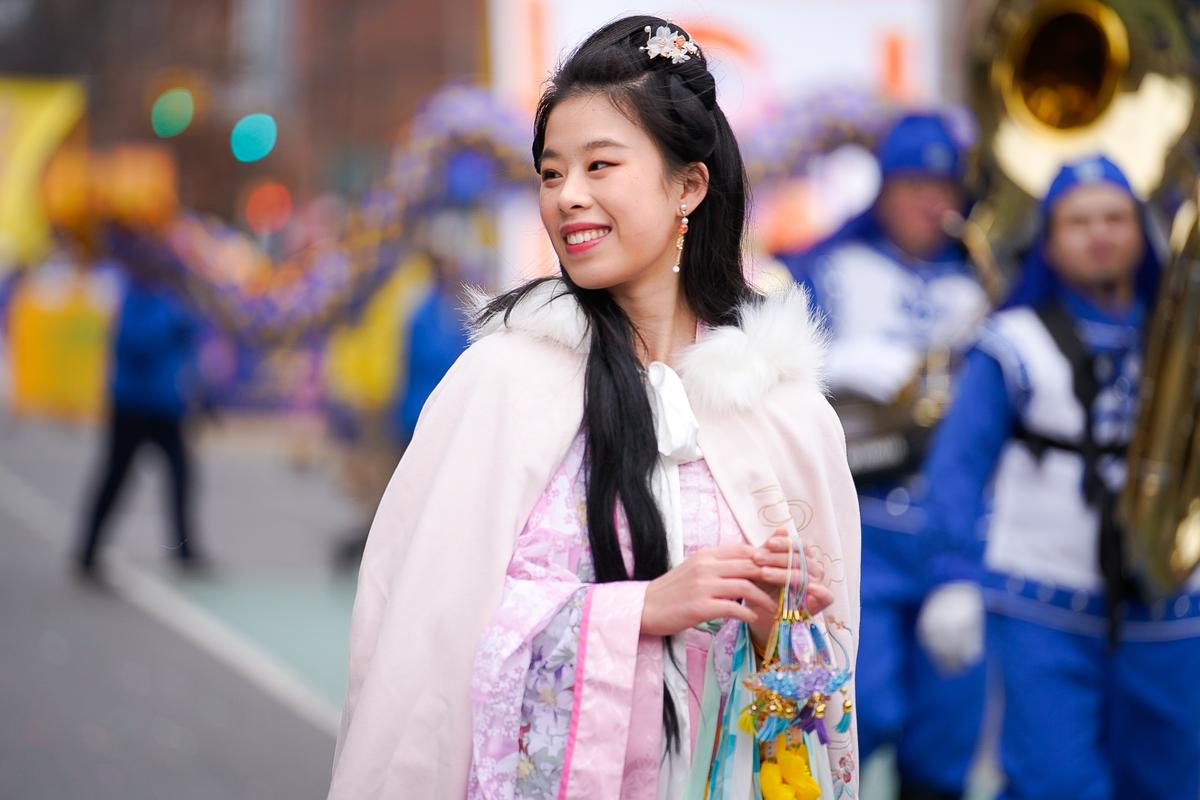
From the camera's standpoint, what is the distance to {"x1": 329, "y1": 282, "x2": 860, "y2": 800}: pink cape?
2479 mm

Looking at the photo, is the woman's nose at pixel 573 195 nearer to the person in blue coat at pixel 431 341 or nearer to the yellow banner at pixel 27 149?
the person in blue coat at pixel 431 341

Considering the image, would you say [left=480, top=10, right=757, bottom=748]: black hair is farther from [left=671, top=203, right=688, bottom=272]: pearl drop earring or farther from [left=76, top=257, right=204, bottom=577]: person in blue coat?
[left=76, top=257, right=204, bottom=577]: person in blue coat

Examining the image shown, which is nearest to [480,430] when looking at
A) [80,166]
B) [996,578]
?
[996,578]

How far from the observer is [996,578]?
14.9 feet

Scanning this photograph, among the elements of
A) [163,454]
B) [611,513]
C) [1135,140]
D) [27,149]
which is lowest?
[163,454]

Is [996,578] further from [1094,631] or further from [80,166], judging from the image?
[80,166]

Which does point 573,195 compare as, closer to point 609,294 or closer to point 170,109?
point 609,294

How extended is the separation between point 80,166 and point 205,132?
900 centimetres

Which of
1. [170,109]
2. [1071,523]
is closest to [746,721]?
[1071,523]

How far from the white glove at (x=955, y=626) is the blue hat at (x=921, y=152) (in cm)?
183

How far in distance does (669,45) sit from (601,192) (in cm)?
26

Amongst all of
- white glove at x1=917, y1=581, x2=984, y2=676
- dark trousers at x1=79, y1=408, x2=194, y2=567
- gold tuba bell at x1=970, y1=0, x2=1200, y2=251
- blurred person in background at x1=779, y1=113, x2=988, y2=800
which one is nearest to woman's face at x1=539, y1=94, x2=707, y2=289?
white glove at x1=917, y1=581, x2=984, y2=676

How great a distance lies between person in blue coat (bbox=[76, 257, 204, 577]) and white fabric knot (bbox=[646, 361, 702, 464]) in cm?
785

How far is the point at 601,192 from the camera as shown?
253 cm
